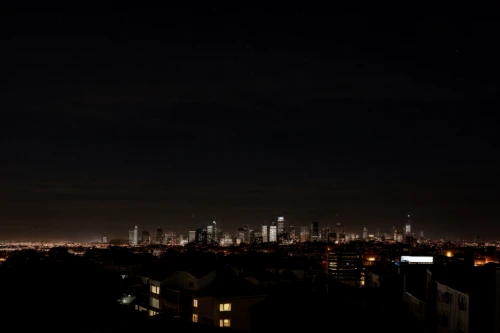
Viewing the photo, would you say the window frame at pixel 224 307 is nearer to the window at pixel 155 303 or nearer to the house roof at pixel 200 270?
the house roof at pixel 200 270

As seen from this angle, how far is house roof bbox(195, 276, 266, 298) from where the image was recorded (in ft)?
86.5

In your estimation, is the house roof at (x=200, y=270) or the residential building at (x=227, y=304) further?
the house roof at (x=200, y=270)

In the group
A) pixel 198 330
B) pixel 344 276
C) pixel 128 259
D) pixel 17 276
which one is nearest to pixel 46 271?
pixel 17 276

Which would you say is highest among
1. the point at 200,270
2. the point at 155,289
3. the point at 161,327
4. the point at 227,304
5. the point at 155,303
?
the point at 161,327

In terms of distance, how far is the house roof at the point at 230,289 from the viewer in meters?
26.4

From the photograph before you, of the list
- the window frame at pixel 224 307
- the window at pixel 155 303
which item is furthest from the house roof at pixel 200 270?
the window frame at pixel 224 307

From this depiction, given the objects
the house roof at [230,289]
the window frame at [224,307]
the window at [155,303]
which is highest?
the house roof at [230,289]

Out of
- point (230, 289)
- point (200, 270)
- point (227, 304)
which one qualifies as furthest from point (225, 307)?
point (200, 270)

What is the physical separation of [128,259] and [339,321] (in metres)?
42.5

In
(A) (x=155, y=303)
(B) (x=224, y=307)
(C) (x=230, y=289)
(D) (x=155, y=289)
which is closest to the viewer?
(B) (x=224, y=307)

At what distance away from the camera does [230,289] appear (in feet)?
88.5

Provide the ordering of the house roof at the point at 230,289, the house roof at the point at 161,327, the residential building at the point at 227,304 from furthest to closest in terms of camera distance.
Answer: the house roof at the point at 230,289
the residential building at the point at 227,304
the house roof at the point at 161,327

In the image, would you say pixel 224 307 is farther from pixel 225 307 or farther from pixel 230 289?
pixel 230 289

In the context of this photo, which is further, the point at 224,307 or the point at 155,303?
the point at 155,303
